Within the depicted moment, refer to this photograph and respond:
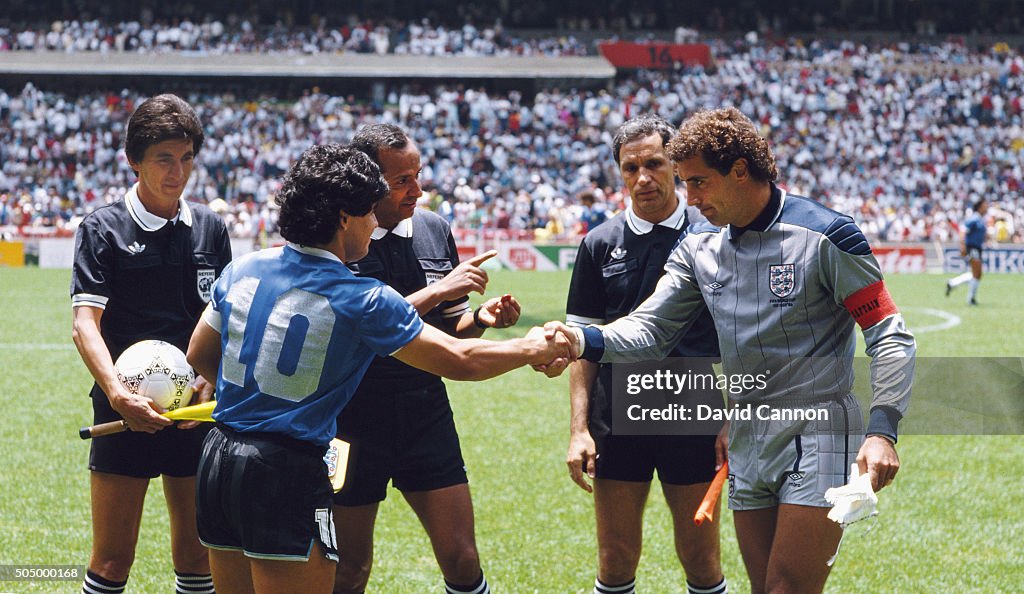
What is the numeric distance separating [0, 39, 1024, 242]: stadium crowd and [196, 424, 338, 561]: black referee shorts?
29.6 m

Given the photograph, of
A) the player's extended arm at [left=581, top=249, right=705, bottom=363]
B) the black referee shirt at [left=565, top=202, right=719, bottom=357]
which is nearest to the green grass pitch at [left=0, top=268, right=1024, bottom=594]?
the black referee shirt at [left=565, top=202, right=719, bottom=357]

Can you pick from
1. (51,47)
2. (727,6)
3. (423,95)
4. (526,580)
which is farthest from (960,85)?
(526,580)

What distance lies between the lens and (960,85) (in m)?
44.8

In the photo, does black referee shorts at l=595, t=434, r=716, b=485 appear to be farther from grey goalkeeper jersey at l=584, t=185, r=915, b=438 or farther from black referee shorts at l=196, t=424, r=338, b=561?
black referee shorts at l=196, t=424, r=338, b=561

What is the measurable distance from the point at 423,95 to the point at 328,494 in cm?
4220

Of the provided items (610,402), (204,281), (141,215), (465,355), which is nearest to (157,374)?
(204,281)

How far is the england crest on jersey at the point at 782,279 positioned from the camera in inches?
142

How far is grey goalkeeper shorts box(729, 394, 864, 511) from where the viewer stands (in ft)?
11.7

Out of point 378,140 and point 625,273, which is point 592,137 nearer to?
point 625,273

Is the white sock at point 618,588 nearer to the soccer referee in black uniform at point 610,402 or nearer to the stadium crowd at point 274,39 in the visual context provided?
the soccer referee in black uniform at point 610,402

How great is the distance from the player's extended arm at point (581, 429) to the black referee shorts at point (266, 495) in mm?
1306

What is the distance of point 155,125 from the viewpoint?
167 inches

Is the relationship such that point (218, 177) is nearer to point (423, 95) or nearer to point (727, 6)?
point (423, 95)

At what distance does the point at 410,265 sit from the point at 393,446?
2.55 ft
